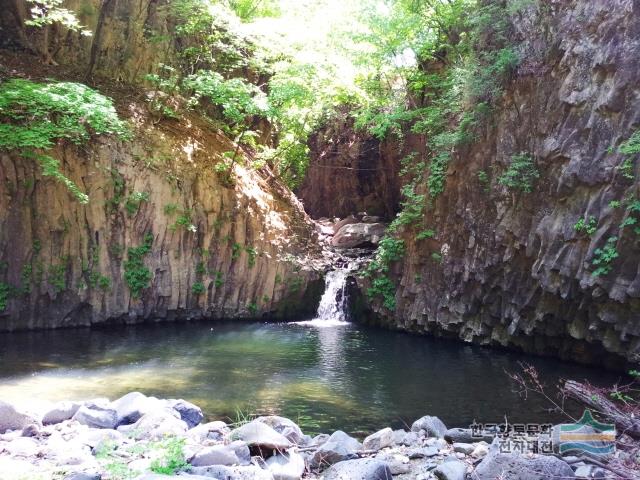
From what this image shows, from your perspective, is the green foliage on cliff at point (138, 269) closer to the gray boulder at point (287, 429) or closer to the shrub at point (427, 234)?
the shrub at point (427, 234)

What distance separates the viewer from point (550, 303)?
11898 millimetres

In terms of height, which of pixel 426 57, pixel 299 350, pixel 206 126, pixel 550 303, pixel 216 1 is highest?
pixel 216 1

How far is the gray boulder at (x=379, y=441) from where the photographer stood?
644cm

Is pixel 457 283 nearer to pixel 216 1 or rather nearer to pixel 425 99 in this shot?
pixel 425 99

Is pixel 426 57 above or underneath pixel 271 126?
above

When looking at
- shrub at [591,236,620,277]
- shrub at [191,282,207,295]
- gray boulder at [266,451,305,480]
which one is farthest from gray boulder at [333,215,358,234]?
gray boulder at [266,451,305,480]

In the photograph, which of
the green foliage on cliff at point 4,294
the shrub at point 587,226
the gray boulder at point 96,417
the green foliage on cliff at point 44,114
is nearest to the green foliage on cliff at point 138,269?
the green foliage on cliff at point 44,114

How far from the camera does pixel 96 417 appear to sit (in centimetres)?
655

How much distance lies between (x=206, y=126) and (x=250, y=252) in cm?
496

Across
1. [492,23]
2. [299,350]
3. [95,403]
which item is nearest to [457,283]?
[299,350]

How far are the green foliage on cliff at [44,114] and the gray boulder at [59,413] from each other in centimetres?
751

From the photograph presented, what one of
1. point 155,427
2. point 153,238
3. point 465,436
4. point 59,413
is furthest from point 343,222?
point 155,427

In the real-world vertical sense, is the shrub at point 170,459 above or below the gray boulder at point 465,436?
above

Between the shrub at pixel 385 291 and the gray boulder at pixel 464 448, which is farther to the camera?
the shrub at pixel 385 291
